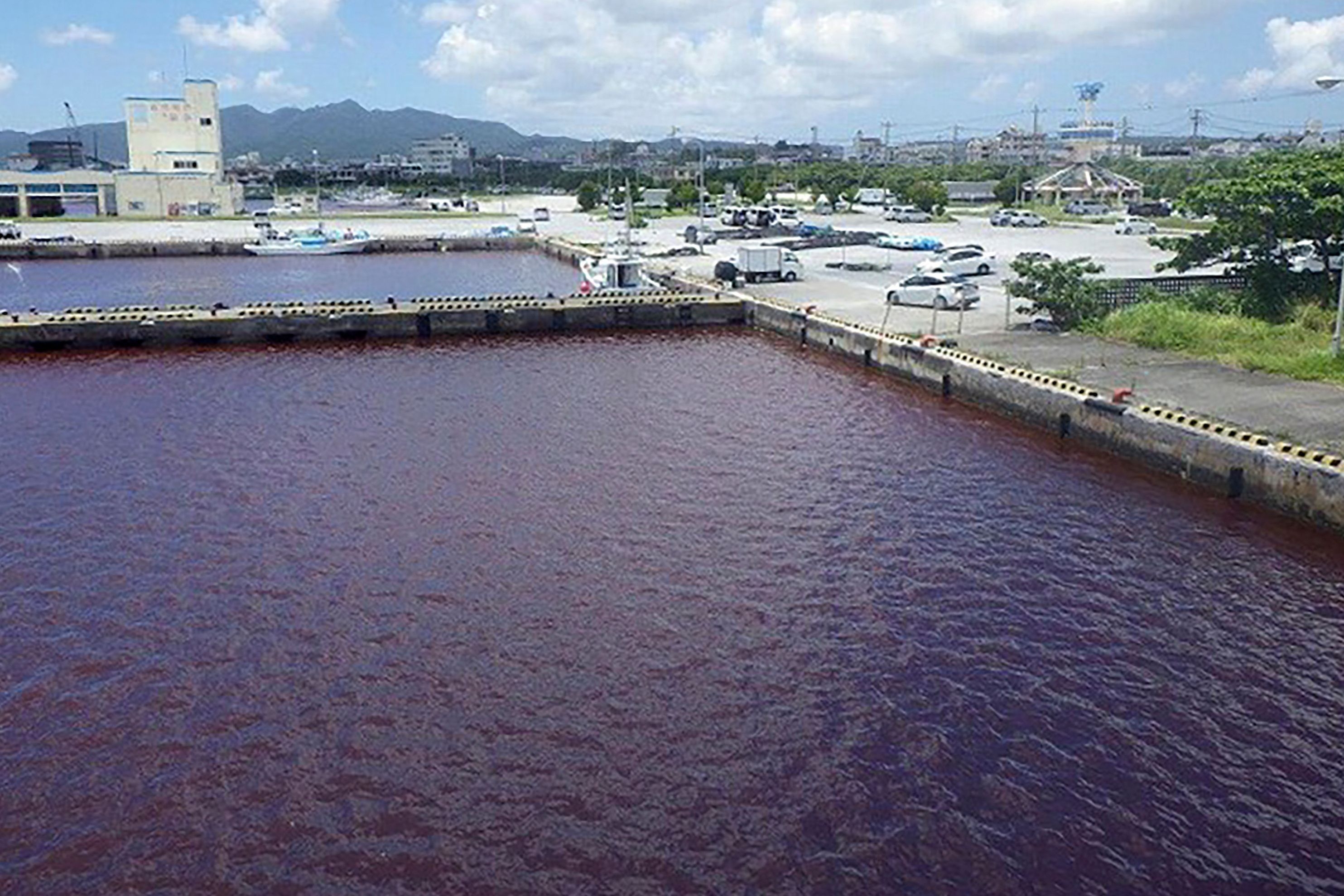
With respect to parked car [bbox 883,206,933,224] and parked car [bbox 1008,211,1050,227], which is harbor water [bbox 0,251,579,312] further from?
parked car [bbox 1008,211,1050,227]

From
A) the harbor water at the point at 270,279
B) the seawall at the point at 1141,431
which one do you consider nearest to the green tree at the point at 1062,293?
the seawall at the point at 1141,431

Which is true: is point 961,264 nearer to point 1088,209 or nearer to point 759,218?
point 759,218

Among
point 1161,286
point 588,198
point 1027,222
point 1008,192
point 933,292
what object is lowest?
point 933,292

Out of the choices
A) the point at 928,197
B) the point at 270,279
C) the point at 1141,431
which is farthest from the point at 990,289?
the point at 928,197

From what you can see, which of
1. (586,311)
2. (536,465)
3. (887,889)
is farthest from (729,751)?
(586,311)

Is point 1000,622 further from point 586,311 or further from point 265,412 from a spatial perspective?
point 586,311
